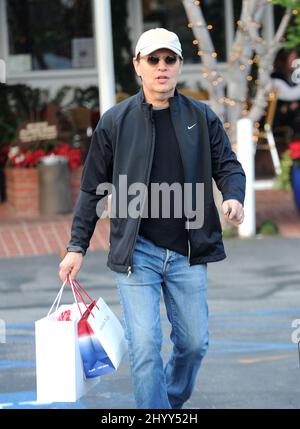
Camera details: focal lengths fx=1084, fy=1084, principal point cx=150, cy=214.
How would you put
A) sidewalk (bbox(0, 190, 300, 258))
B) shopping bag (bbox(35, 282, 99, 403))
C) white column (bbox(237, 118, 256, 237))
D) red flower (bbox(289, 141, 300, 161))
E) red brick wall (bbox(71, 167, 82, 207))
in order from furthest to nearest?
red brick wall (bbox(71, 167, 82, 207)) → red flower (bbox(289, 141, 300, 161)) → white column (bbox(237, 118, 256, 237)) → sidewalk (bbox(0, 190, 300, 258)) → shopping bag (bbox(35, 282, 99, 403))

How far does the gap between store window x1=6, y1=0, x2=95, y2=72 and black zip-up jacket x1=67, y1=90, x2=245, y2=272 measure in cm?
1002

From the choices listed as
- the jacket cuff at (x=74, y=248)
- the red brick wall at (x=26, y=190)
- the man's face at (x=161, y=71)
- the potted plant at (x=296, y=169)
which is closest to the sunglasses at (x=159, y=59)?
the man's face at (x=161, y=71)

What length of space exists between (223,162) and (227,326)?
2.69 metres

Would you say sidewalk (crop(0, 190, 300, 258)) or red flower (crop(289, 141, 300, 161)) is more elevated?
red flower (crop(289, 141, 300, 161))

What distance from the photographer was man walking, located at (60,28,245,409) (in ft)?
15.9

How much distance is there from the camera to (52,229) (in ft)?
37.4

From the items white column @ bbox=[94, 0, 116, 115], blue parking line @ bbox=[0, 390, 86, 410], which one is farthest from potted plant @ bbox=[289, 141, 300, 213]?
blue parking line @ bbox=[0, 390, 86, 410]

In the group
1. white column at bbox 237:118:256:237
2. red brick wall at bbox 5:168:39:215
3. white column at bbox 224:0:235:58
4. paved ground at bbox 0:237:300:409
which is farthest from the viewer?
white column at bbox 224:0:235:58

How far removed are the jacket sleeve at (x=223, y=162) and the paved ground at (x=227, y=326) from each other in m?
1.31

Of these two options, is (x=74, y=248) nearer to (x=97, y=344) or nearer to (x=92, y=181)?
(x=92, y=181)

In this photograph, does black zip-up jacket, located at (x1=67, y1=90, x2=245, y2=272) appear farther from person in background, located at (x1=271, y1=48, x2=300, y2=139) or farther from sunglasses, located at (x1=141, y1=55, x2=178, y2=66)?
person in background, located at (x1=271, y1=48, x2=300, y2=139)

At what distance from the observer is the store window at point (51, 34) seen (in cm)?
1486
